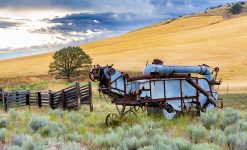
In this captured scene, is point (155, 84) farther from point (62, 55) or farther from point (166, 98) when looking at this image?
point (62, 55)

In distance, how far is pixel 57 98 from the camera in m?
28.3

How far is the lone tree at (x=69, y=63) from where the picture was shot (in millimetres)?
60656

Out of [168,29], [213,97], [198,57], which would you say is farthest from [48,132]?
[168,29]

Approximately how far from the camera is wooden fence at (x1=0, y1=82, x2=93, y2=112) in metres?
26.1

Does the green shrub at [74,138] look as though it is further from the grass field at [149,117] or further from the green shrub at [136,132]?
the green shrub at [136,132]

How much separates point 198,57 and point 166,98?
169ft

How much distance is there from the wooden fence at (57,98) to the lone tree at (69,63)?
93.5ft

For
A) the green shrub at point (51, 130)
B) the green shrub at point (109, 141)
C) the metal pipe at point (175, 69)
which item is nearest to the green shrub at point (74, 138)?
the green shrub at point (51, 130)

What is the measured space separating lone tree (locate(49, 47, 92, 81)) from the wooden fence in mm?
28499

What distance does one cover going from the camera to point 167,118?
55.7ft

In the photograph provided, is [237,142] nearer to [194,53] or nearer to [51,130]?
[51,130]

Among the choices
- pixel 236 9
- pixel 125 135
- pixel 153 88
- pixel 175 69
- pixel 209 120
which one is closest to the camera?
pixel 125 135

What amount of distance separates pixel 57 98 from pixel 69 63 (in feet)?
110

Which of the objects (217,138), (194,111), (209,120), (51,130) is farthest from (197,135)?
(194,111)
